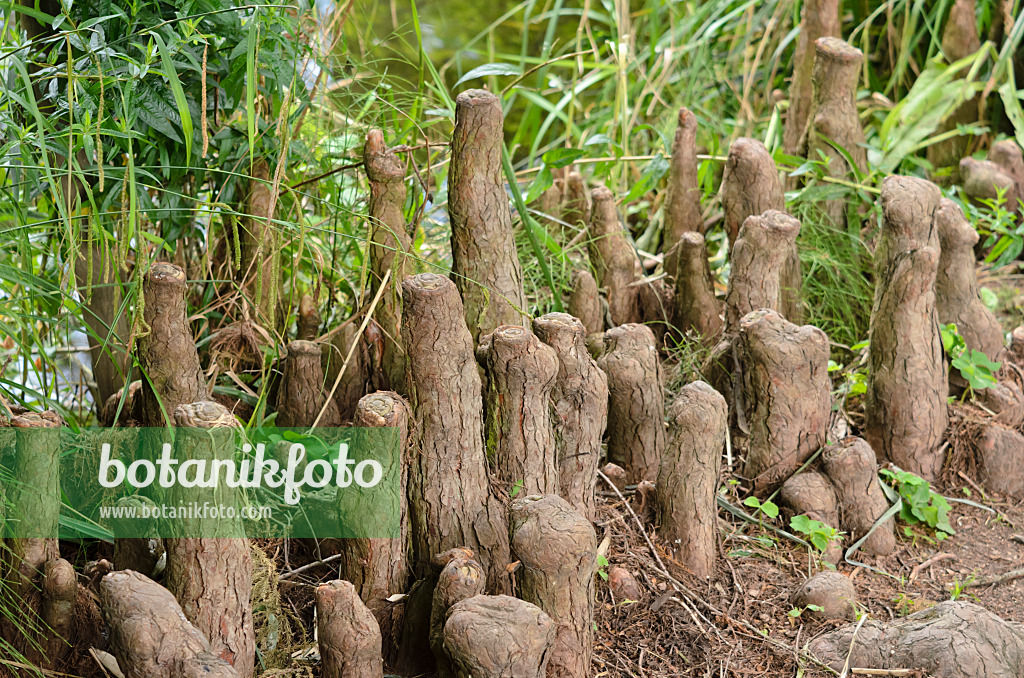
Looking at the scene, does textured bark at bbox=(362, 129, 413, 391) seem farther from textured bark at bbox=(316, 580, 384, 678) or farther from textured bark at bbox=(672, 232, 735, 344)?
textured bark at bbox=(672, 232, 735, 344)

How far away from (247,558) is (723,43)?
11.8 ft

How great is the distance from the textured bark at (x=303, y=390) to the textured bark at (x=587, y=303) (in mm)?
706

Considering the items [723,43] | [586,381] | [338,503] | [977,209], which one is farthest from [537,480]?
[723,43]

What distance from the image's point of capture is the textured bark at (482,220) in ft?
6.81

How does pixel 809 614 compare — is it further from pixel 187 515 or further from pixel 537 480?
pixel 187 515

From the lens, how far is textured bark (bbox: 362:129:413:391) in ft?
6.89

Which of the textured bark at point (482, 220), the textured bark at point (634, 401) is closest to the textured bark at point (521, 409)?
the textured bark at point (482, 220)

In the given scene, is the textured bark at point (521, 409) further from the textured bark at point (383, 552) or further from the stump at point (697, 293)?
the stump at point (697, 293)

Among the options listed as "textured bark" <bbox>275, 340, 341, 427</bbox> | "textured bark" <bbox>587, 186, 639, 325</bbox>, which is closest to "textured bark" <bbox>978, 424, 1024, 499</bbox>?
"textured bark" <bbox>587, 186, 639, 325</bbox>

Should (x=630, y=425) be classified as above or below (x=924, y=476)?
above

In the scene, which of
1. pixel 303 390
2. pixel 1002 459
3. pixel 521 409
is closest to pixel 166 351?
pixel 303 390

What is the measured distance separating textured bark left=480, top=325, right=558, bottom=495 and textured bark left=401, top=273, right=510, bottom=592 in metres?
0.05

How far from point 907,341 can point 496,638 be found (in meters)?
1.40

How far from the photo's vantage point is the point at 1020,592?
2.17 metres
